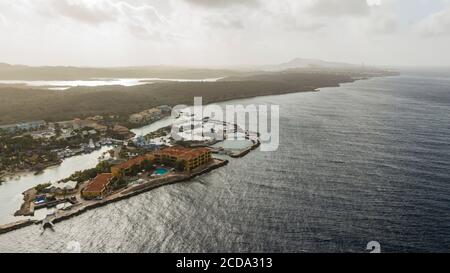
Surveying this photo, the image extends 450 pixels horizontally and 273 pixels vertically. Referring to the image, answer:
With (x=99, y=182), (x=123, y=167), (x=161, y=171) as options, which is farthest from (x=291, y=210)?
Result: (x=123, y=167)

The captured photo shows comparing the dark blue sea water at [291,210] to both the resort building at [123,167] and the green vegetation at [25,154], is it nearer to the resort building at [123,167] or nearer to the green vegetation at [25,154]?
the resort building at [123,167]

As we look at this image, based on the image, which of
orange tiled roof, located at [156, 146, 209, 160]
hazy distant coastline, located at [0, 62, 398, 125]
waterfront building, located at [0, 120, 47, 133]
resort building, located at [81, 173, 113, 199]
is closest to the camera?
resort building, located at [81, 173, 113, 199]

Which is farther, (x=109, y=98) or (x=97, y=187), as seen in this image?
(x=109, y=98)

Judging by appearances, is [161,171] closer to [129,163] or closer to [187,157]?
[187,157]

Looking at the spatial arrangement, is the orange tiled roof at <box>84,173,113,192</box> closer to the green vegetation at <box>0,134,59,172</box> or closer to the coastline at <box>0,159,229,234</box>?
the coastline at <box>0,159,229,234</box>

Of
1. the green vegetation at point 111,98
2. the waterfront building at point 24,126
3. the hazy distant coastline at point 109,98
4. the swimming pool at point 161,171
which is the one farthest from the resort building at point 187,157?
the hazy distant coastline at point 109,98

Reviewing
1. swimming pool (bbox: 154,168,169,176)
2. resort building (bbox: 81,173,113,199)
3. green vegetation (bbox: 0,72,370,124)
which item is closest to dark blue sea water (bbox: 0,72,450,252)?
resort building (bbox: 81,173,113,199)
